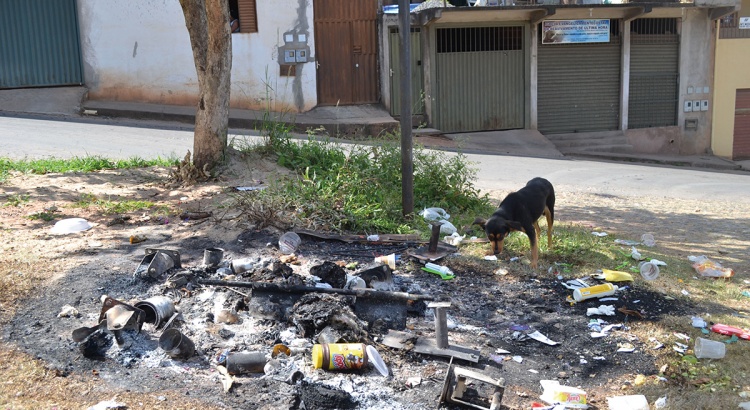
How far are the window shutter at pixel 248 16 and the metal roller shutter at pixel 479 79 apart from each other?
433 centimetres

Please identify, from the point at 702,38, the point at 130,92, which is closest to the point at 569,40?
the point at 702,38

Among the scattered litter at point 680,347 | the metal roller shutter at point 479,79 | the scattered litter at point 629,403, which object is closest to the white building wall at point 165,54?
the metal roller shutter at point 479,79

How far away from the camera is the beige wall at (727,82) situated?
19.5 metres

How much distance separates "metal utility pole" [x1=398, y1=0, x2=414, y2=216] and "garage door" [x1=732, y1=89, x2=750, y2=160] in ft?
51.0

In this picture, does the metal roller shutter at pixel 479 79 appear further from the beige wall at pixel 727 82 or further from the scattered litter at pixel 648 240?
A: the scattered litter at pixel 648 240

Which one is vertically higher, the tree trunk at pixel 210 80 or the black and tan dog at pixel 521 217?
the tree trunk at pixel 210 80

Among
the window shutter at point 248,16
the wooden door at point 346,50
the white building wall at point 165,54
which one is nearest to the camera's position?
the white building wall at point 165,54

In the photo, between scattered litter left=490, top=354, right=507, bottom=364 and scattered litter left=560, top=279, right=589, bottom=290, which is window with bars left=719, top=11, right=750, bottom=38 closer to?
scattered litter left=560, top=279, right=589, bottom=290

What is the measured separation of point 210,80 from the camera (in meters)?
8.89

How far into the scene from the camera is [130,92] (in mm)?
16734

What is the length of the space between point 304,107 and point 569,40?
6948mm

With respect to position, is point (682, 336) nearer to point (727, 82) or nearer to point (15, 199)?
point (15, 199)

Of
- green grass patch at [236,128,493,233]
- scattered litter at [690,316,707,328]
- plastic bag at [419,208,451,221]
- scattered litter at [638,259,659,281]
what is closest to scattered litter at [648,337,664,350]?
scattered litter at [690,316,707,328]

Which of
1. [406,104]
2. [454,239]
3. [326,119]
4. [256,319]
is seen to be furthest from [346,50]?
[256,319]
